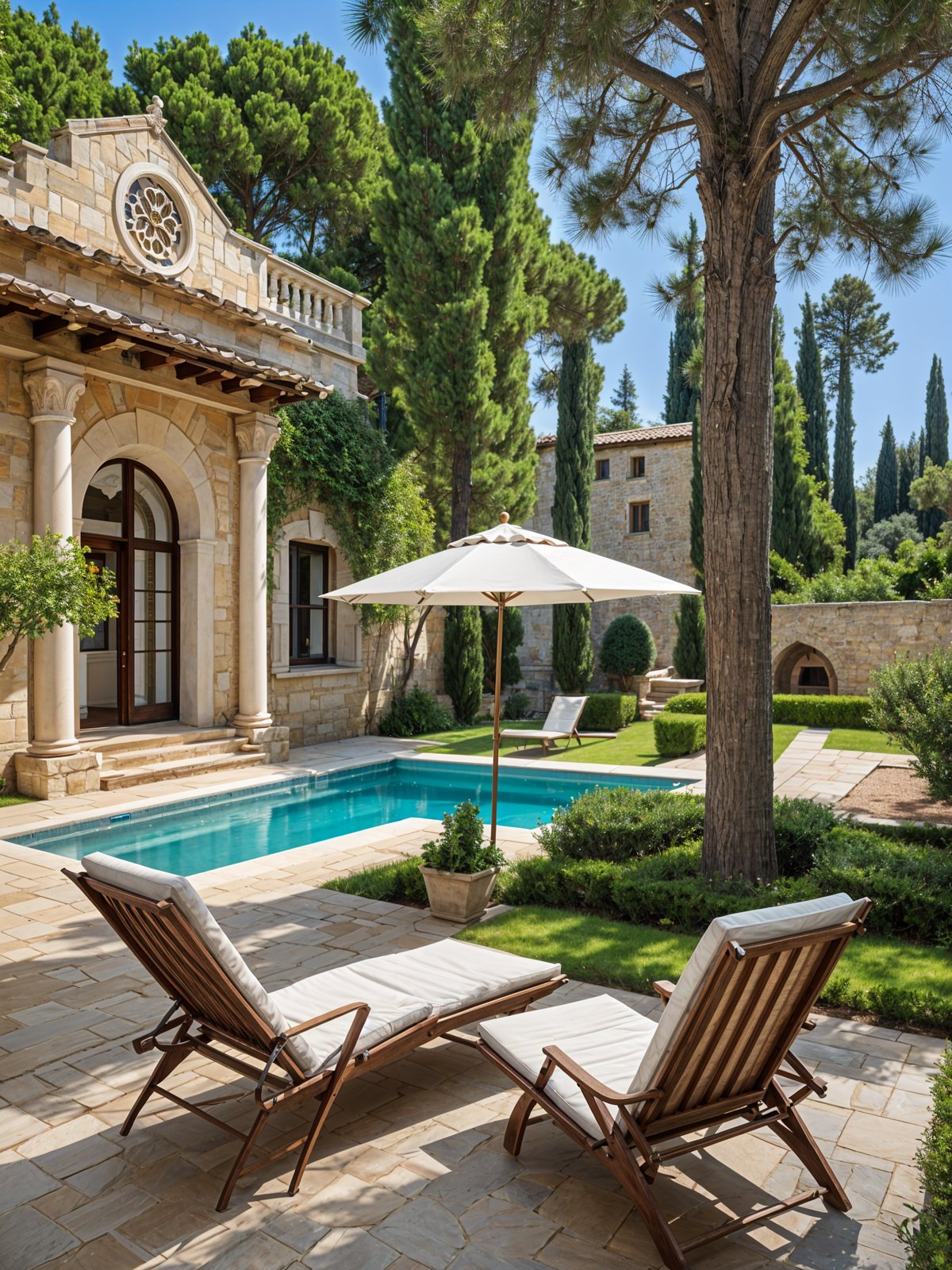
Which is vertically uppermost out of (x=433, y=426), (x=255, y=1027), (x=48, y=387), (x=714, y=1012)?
(x=433, y=426)

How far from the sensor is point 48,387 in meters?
9.41

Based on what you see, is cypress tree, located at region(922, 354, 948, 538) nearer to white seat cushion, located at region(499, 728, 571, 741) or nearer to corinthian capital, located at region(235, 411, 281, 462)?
white seat cushion, located at region(499, 728, 571, 741)

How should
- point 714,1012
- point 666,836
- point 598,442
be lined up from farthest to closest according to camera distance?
point 598,442
point 666,836
point 714,1012

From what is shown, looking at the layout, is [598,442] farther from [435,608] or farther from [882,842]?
[882,842]

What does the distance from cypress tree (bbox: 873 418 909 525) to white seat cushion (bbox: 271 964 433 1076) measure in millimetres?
43708

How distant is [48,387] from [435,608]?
8846 mm

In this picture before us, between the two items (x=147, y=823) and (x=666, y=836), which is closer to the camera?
(x=666, y=836)

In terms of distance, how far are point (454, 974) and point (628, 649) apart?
624 inches

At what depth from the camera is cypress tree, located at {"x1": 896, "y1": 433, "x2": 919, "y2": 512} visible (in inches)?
1667

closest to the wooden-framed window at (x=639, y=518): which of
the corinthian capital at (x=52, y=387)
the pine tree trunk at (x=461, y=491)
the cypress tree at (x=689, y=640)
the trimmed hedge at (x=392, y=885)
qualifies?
the cypress tree at (x=689, y=640)

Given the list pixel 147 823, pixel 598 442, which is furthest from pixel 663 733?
pixel 598 442

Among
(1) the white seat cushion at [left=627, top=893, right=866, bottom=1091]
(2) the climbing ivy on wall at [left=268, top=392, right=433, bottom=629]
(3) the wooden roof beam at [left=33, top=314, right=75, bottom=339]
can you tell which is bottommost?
(1) the white seat cushion at [left=627, top=893, right=866, bottom=1091]


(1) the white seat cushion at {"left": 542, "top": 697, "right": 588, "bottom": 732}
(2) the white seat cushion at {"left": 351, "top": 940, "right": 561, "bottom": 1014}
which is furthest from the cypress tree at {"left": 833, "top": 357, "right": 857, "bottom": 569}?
(2) the white seat cushion at {"left": 351, "top": 940, "right": 561, "bottom": 1014}

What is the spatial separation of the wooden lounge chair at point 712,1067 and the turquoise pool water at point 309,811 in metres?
5.54
